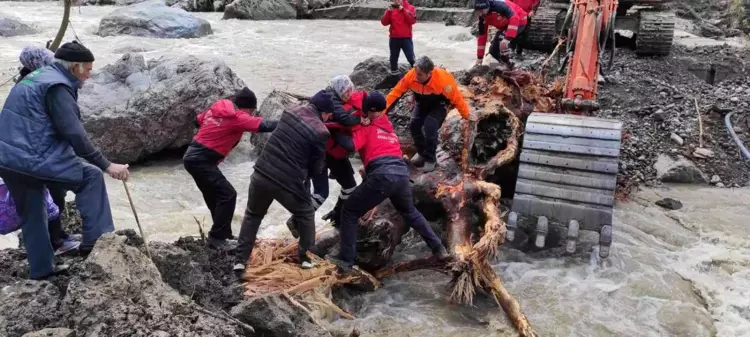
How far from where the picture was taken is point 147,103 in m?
7.56

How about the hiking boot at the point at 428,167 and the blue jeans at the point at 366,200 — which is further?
the hiking boot at the point at 428,167

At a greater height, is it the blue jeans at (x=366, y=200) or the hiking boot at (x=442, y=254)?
the blue jeans at (x=366, y=200)

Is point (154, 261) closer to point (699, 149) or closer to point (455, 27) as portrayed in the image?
point (699, 149)

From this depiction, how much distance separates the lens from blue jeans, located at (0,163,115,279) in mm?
3723

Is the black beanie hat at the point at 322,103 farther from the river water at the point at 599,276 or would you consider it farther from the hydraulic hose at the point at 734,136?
the hydraulic hose at the point at 734,136

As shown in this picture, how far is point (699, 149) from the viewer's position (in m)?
7.72

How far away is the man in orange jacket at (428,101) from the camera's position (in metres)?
5.43

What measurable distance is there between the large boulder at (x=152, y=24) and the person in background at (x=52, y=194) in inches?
568

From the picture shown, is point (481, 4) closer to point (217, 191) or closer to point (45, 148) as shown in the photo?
point (217, 191)

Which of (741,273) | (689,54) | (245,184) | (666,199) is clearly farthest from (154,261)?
(689,54)

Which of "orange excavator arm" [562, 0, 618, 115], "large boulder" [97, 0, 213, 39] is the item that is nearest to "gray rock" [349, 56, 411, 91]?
"orange excavator arm" [562, 0, 618, 115]

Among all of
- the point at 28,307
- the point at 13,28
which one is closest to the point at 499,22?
the point at 28,307

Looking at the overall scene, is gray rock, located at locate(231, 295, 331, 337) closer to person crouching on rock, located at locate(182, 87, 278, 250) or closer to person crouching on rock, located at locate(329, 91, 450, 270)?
person crouching on rock, located at locate(329, 91, 450, 270)

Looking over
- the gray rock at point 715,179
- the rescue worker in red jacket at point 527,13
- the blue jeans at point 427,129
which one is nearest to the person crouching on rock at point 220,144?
the blue jeans at point 427,129
